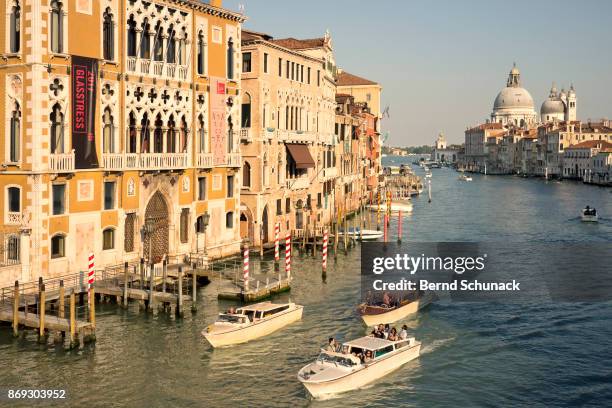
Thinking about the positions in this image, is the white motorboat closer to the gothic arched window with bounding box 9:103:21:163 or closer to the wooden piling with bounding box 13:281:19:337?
the gothic arched window with bounding box 9:103:21:163

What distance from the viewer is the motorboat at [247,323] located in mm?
24109

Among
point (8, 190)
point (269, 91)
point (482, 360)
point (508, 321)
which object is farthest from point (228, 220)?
point (482, 360)

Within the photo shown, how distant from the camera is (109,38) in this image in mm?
30250

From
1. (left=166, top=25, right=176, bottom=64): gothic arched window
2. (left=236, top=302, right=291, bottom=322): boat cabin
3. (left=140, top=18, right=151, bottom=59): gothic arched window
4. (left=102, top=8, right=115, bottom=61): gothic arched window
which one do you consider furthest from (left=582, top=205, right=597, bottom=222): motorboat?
(left=102, top=8, right=115, bottom=61): gothic arched window

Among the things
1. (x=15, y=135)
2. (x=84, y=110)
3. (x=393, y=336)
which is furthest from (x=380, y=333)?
(x=15, y=135)

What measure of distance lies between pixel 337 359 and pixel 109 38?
55.2ft

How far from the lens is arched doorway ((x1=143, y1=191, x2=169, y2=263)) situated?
32750 mm

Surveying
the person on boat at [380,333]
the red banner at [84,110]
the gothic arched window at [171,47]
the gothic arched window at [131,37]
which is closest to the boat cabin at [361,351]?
the person on boat at [380,333]

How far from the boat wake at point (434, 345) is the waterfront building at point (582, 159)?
4846 inches

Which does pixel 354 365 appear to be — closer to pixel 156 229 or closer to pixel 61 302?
pixel 61 302

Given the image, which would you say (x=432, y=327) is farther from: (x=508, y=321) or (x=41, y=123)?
(x=41, y=123)

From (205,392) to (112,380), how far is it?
2.73 m

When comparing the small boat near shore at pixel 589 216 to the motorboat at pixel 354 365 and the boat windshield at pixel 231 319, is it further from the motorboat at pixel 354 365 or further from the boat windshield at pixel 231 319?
the boat windshield at pixel 231 319

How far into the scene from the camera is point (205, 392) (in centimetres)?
2033
